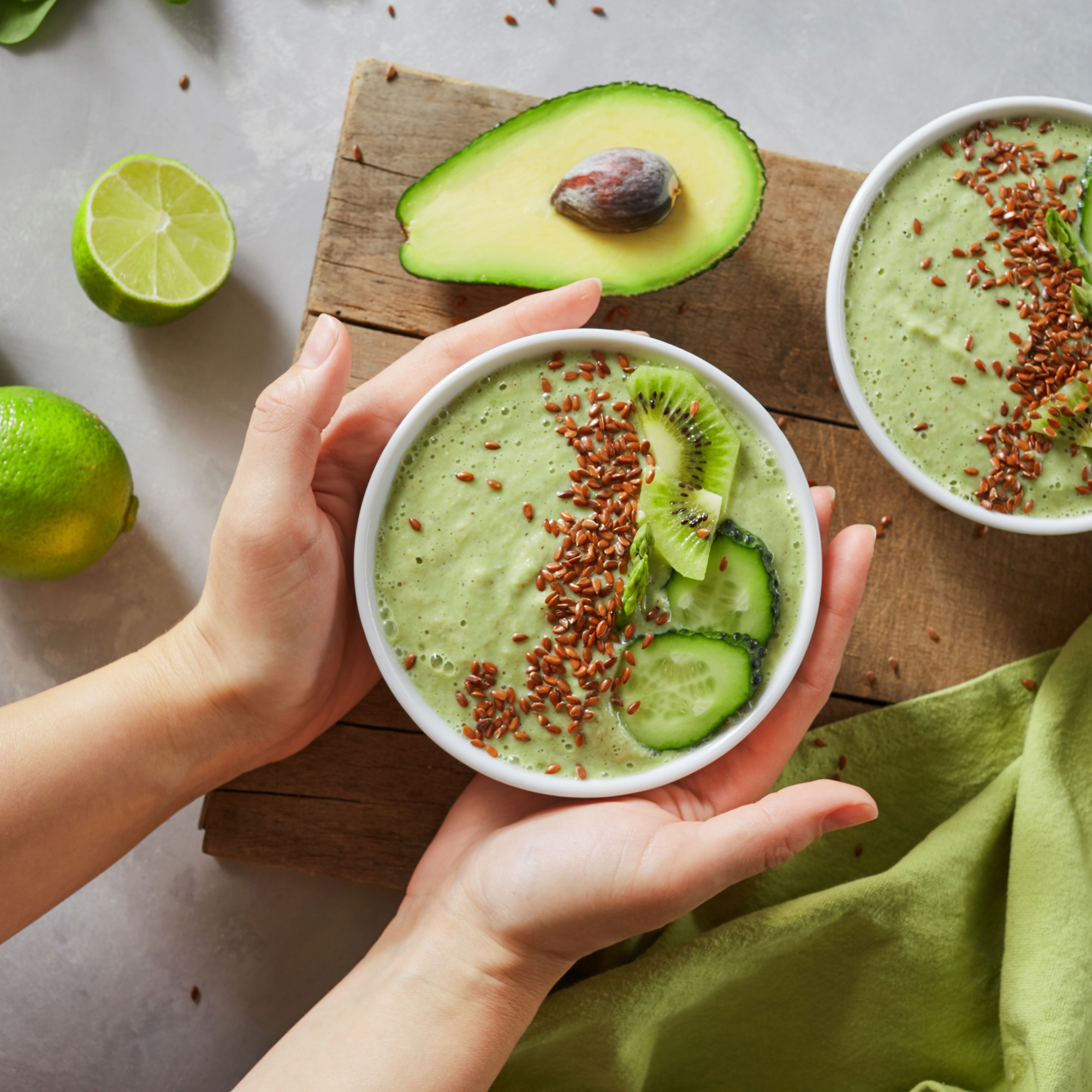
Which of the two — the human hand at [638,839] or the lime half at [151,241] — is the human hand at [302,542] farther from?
the lime half at [151,241]

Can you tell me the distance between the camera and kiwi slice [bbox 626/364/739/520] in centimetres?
148

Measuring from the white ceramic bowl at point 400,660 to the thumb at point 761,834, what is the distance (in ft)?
0.37

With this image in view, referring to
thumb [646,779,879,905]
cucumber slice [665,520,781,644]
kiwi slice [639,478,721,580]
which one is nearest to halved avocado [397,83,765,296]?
kiwi slice [639,478,721,580]

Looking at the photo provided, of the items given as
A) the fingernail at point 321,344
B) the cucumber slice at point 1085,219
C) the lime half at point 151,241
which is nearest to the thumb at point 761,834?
the fingernail at point 321,344

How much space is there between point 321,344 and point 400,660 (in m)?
0.51

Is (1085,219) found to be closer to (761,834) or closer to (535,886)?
(761,834)

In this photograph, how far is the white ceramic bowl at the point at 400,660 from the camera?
144cm

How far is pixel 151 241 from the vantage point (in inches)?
74.4

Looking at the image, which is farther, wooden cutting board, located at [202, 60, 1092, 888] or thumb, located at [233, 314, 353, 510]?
wooden cutting board, located at [202, 60, 1092, 888]

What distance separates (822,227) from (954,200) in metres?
0.25

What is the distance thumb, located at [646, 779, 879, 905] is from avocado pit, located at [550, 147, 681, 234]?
0.99m

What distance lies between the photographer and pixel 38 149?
214 centimetres

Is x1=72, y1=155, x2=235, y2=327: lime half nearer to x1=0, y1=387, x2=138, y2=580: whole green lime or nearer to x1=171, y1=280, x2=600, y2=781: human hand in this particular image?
x1=0, y1=387, x2=138, y2=580: whole green lime

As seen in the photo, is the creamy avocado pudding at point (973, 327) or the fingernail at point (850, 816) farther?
the creamy avocado pudding at point (973, 327)
